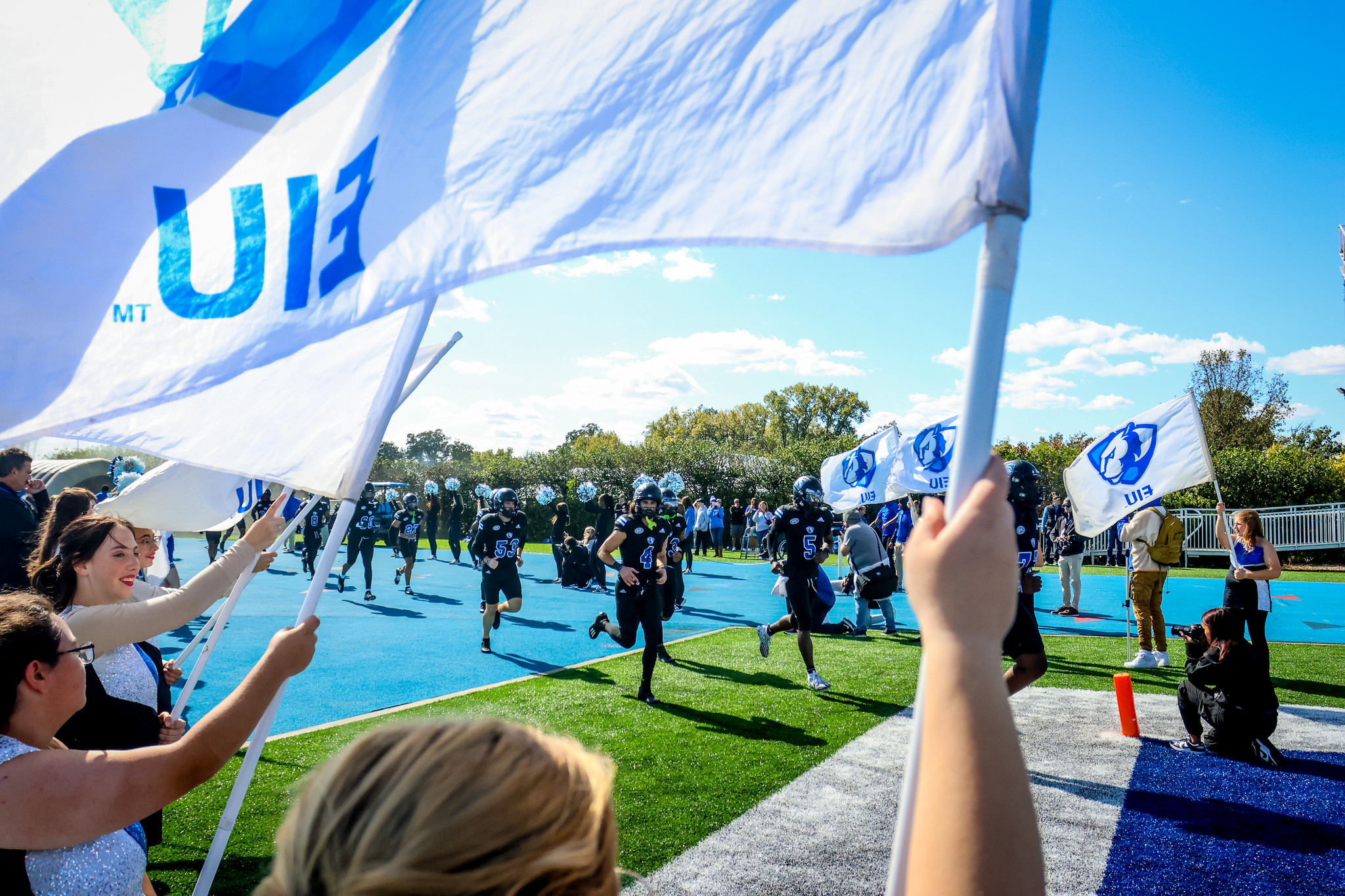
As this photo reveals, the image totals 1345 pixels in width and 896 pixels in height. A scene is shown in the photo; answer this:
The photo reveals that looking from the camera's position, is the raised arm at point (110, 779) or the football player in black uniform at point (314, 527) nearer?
the raised arm at point (110, 779)

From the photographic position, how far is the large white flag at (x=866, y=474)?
1416 cm

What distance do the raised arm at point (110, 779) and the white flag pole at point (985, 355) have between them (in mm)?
1468

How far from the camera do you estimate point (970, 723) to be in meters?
0.81

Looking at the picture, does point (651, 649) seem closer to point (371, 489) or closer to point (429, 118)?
point (429, 118)

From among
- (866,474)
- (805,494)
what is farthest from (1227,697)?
(866,474)

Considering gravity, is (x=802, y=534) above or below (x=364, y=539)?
above

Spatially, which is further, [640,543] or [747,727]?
[640,543]

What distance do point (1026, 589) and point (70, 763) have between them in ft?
22.9

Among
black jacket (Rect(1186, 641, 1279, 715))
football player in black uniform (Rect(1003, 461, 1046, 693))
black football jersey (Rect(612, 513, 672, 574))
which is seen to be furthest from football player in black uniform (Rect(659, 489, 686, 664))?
black jacket (Rect(1186, 641, 1279, 715))

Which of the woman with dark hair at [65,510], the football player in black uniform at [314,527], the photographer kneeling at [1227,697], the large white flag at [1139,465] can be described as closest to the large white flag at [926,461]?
the large white flag at [1139,465]

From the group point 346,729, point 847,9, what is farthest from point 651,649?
point 847,9

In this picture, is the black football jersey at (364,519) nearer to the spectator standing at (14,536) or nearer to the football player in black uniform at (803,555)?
the football player in black uniform at (803,555)

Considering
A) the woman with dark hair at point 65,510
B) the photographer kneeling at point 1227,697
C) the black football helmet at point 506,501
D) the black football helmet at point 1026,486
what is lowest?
the photographer kneeling at point 1227,697

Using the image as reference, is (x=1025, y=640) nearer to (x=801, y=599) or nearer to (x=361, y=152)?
(x=801, y=599)
